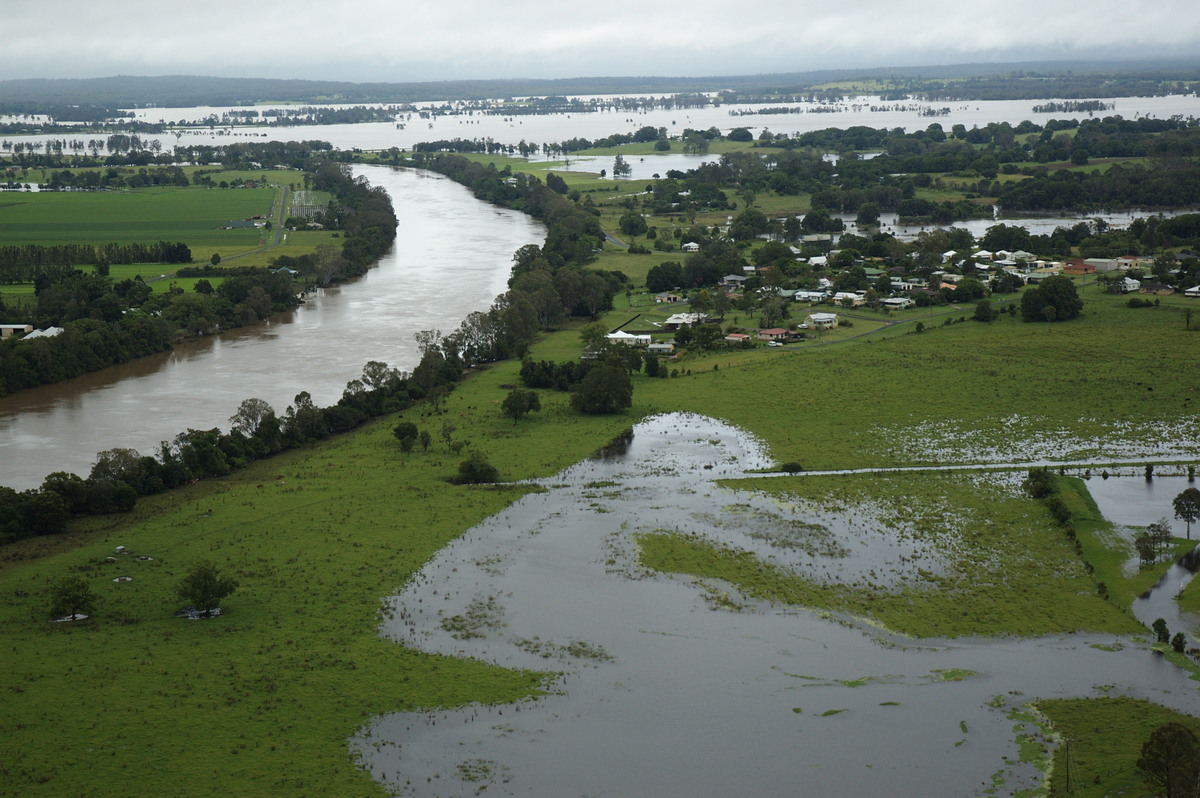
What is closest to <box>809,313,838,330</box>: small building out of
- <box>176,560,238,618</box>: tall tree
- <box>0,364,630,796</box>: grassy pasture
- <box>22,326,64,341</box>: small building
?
<box>0,364,630,796</box>: grassy pasture

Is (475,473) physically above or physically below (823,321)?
below

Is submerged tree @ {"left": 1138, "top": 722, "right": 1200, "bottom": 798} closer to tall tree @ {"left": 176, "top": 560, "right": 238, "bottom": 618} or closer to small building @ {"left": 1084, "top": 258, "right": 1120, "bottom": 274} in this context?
tall tree @ {"left": 176, "top": 560, "right": 238, "bottom": 618}

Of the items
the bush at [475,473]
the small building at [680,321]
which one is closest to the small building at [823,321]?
the small building at [680,321]

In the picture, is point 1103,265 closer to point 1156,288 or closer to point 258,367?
point 1156,288

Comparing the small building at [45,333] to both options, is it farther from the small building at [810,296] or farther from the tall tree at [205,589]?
the small building at [810,296]

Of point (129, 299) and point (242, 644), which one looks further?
point (129, 299)

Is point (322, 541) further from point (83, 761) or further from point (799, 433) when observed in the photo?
point (799, 433)

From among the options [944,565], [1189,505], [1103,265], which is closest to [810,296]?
[1103,265]

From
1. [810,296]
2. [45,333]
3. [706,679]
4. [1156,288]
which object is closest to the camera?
[706,679]
